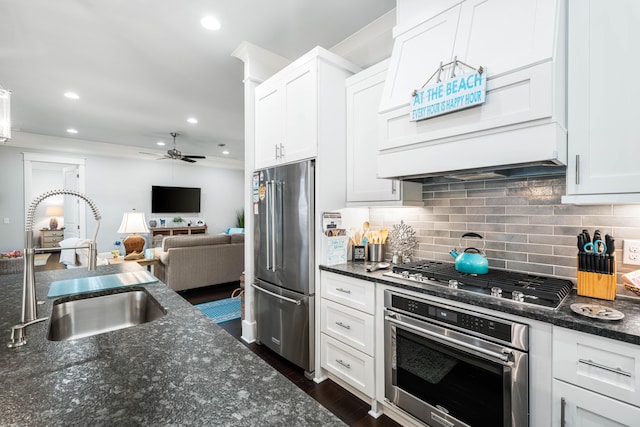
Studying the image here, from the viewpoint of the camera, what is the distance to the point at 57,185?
852 cm

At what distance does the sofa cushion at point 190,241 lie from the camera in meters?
4.32

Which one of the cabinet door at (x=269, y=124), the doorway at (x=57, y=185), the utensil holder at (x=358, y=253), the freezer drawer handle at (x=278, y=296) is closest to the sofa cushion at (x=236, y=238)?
the freezer drawer handle at (x=278, y=296)

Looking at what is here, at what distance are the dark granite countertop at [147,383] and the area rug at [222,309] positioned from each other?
2628 millimetres

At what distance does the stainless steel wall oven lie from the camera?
4.29 feet

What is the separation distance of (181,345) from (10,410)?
1.24 feet

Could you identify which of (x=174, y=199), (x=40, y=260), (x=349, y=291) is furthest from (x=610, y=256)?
(x=174, y=199)

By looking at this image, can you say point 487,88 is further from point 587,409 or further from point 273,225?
point 273,225

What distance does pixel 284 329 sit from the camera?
2443mm

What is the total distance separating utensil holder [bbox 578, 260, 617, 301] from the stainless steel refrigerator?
1523 mm

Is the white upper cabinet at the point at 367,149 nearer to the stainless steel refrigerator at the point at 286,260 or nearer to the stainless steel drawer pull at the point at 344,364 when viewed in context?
the stainless steel refrigerator at the point at 286,260

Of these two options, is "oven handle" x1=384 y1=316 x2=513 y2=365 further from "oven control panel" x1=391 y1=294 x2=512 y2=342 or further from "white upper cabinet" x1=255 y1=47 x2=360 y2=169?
"white upper cabinet" x1=255 y1=47 x2=360 y2=169

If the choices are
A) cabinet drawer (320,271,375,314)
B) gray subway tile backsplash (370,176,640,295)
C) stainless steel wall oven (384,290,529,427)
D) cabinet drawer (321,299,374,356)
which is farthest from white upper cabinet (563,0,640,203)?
cabinet drawer (321,299,374,356)

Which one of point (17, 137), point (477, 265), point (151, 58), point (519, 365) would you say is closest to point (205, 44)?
point (151, 58)

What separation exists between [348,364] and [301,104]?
191cm
